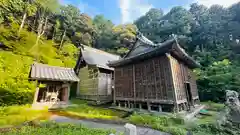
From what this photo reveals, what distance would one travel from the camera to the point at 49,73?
44.6ft

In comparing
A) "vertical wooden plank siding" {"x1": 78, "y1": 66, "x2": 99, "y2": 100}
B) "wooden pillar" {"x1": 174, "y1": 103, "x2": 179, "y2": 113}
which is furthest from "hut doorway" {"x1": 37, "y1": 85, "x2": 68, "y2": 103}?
"wooden pillar" {"x1": 174, "y1": 103, "x2": 179, "y2": 113}

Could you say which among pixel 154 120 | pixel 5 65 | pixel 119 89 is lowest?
pixel 154 120

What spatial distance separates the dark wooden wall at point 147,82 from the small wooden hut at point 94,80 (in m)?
3.44

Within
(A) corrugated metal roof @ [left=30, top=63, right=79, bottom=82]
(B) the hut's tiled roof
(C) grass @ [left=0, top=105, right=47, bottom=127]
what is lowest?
(C) grass @ [left=0, top=105, right=47, bottom=127]

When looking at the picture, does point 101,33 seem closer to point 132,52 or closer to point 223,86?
point 132,52

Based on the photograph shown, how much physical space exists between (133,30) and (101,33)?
856cm

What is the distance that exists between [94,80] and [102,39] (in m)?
20.7

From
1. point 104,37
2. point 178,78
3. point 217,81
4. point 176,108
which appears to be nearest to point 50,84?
point 176,108

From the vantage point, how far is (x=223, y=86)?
55.8ft

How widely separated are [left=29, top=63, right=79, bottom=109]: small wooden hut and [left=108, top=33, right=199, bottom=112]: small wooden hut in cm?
536

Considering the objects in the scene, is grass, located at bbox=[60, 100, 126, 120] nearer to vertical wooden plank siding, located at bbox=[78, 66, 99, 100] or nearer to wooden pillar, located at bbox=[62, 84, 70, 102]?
wooden pillar, located at bbox=[62, 84, 70, 102]

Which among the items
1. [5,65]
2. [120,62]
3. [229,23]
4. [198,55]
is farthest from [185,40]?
[5,65]

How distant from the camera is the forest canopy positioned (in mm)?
13702

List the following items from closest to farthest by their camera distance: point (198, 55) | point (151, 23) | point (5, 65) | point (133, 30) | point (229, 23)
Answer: point (5, 65) → point (198, 55) → point (229, 23) → point (133, 30) → point (151, 23)
